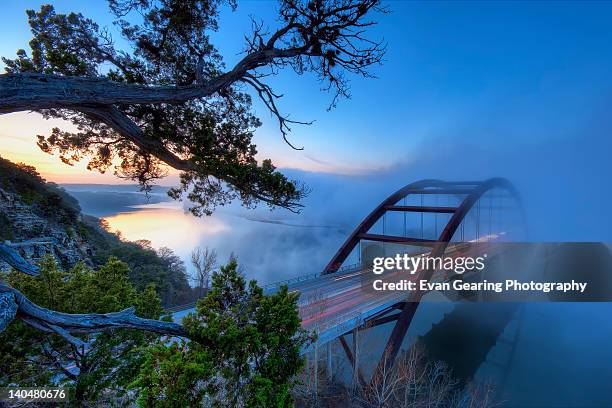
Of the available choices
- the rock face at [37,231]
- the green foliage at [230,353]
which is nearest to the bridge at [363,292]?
the green foliage at [230,353]

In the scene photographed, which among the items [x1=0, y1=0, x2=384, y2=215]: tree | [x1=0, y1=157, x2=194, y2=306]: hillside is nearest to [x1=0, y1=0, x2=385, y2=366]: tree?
[x1=0, y1=0, x2=384, y2=215]: tree

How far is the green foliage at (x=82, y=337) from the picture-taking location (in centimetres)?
548

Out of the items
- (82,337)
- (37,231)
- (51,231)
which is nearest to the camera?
(82,337)

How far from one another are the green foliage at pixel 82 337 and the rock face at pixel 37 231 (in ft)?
40.8

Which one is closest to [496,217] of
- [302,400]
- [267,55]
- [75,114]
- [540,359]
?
[540,359]

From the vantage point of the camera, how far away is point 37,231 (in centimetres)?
1766

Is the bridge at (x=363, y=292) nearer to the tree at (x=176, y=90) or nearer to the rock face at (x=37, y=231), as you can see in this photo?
the tree at (x=176, y=90)

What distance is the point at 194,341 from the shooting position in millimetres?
5105

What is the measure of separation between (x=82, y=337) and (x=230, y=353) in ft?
12.3

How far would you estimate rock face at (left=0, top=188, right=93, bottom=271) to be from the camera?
1616cm

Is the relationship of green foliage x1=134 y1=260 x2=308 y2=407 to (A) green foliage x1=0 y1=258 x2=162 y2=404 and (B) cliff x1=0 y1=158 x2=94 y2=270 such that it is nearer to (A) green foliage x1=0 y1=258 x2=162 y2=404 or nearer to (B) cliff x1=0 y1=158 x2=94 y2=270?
(A) green foliage x1=0 y1=258 x2=162 y2=404

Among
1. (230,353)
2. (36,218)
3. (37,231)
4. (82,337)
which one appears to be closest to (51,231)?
(37,231)

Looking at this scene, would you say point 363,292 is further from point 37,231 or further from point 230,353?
point 37,231

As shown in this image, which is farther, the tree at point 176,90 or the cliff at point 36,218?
the cliff at point 36,218
